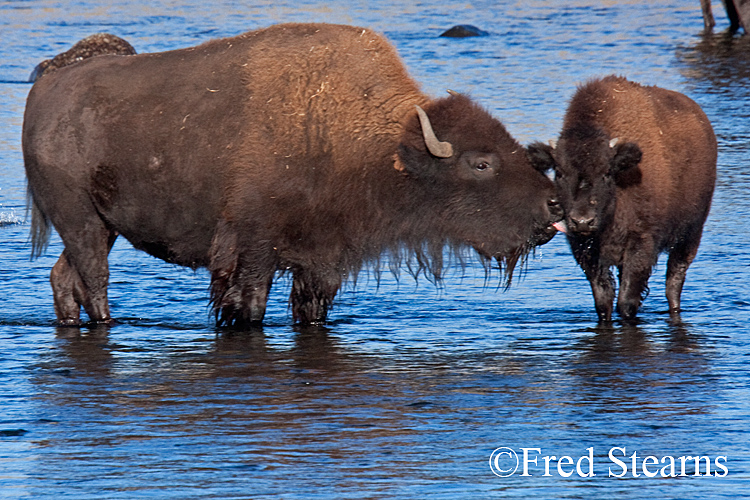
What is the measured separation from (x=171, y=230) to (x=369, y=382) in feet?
6.42

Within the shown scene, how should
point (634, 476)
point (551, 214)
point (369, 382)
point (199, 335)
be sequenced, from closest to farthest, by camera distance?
point (634, 476)
point (369, 382)
point (551, 214)
point (199, 335)

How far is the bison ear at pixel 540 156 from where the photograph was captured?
26.1ft

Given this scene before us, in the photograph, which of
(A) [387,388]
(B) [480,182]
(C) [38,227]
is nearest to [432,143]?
(B) [480,182]

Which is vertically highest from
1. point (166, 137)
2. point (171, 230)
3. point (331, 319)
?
point (166, 137)

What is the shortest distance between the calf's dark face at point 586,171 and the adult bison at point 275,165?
0.55 feet

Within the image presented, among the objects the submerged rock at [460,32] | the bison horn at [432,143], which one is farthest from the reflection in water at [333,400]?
the submerged rock at [460,32]

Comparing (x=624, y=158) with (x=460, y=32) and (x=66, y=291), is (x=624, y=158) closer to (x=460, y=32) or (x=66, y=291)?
(x=66, y=291)

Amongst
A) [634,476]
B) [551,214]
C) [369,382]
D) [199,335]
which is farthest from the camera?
[199,335]

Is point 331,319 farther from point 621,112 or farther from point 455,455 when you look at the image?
point 455,455

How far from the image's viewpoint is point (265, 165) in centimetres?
797

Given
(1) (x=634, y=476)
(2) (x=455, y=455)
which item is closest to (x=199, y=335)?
(2) (x=455, y=455)

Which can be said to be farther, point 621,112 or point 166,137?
point 621,112

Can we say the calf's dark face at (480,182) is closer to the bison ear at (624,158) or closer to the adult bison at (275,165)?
the adult bison at (275,165)

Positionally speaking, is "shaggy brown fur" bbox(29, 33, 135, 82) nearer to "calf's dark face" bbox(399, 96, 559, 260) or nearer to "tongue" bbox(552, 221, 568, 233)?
"calf's dark face" bbox(399, 96, 559, 260)
